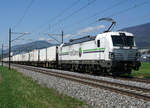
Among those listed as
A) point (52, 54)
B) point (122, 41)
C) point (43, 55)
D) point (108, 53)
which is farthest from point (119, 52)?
point (43, 55)

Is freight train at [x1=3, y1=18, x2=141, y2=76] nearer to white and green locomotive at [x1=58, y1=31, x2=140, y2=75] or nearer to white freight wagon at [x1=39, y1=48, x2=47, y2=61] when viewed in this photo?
white and green locomotive at [x1=58, y1=31, x2=140, y2=75]

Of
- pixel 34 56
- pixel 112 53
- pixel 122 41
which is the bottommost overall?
pixel 112 53

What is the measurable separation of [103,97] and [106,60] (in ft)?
29.0

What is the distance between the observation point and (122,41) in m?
19.4

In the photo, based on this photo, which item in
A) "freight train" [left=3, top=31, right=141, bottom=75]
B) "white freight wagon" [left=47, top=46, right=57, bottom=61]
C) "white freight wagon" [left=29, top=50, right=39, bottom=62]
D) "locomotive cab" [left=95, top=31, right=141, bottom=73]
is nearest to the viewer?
"locomotive cab" [left=95, top=31, right=141, bottom=73]

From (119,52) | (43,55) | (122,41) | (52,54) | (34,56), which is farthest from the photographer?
(34,56)

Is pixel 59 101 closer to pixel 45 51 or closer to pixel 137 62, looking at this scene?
pixel 137 62

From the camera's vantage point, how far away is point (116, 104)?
897cm

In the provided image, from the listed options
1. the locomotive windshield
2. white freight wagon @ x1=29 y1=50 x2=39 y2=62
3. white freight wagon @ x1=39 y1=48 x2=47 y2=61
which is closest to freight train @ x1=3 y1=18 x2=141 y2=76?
the locomotive windshield

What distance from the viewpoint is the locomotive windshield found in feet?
63.0

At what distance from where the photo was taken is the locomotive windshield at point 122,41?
1920cm

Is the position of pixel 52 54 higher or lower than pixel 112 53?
higher

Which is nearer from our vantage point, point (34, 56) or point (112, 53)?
point (112, 53)

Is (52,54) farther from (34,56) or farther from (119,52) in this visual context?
(119,52)
